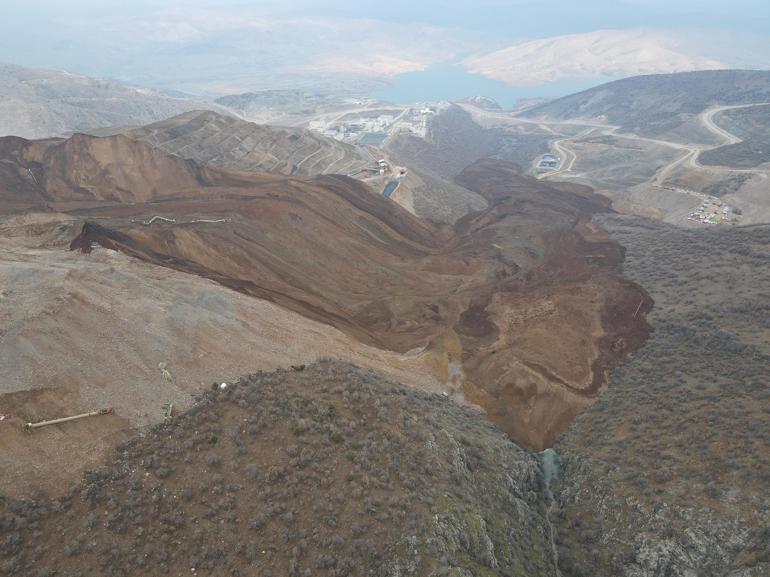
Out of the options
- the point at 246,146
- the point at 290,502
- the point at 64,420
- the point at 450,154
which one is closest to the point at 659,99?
the point at 450,154

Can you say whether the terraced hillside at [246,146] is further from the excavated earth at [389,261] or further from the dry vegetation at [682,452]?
the dry vegetation at [682,452]

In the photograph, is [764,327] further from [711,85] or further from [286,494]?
[711,85]

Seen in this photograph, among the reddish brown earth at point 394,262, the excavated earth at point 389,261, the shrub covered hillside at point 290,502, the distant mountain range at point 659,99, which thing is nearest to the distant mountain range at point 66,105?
the excavated earth at point 389,261

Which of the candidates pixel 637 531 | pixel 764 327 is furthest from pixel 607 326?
pixel 637 531

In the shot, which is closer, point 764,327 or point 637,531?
point 637,531

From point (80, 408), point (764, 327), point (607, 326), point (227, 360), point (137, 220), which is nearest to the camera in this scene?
point (80, 408)

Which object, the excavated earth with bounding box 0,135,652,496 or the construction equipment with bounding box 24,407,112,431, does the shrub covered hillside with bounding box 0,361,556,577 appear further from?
the excavated earth with bounding box 0,135,652,496

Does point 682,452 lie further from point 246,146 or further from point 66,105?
point 66,105
